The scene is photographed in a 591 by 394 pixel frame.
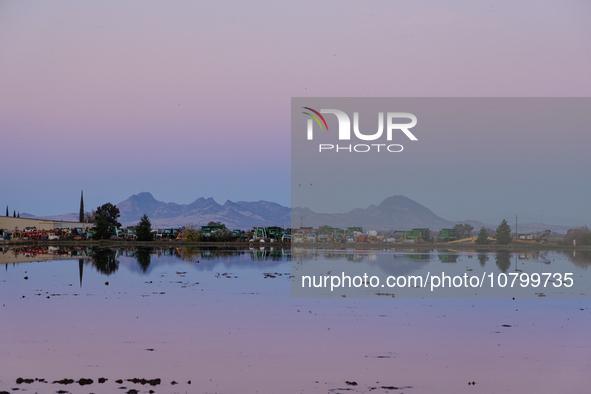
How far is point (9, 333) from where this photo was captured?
15516 millimetres

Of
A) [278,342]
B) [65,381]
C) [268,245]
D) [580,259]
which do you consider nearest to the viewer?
[65,381]

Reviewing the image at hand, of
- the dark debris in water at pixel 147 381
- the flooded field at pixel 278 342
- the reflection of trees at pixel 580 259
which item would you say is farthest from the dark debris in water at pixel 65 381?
the reflection of trees at pixel 580 259

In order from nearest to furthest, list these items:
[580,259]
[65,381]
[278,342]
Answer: [65,381]
[278,342]
[580,259]

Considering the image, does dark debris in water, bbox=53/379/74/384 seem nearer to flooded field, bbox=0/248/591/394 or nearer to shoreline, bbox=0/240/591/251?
flooded field, bbox=0/248/591/394

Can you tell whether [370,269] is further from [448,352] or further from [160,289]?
[448,352]

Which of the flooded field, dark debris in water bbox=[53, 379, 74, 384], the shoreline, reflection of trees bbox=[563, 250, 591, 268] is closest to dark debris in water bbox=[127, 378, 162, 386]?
the flooded field

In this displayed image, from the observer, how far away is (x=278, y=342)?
1506cm

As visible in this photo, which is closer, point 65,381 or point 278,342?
point 65,381

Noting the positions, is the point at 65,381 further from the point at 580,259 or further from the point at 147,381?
the point at 580,259

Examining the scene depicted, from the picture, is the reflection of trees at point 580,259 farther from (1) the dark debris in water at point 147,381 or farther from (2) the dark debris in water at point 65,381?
(2) the dark debris in water at point 65,381

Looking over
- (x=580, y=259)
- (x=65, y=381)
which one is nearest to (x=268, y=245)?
(x=580, y=259)

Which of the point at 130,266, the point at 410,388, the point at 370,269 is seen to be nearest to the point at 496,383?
the point at 410,388

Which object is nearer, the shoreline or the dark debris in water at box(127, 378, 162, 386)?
the dark debris in water at box(127, 378, 162, 386)

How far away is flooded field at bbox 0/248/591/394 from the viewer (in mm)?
11680
